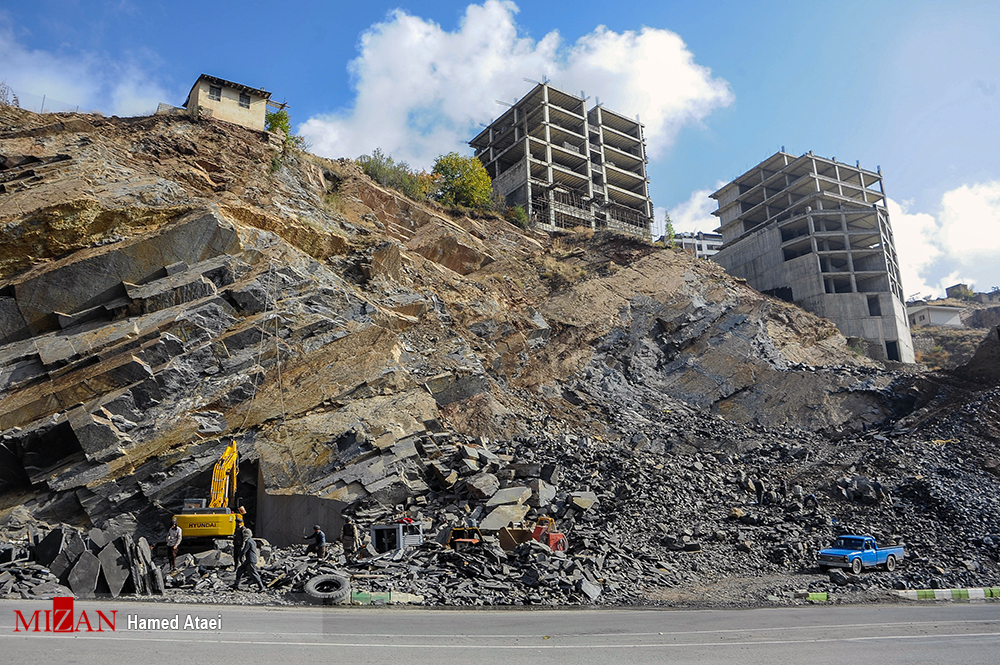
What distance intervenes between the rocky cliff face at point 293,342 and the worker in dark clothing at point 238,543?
7.74ft

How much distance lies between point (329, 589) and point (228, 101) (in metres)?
24.5

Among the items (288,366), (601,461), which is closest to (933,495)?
(601,461)

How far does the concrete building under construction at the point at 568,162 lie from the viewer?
43.5 metres

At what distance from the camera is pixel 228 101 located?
27.4m

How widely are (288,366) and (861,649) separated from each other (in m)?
16.5

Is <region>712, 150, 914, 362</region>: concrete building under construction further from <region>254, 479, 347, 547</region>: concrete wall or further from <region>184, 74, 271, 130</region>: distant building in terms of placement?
<region>254, 479, 347, 547</region>: concrete wall

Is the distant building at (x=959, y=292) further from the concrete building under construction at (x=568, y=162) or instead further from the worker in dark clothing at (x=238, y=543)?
the worker in dark clothing at (x=238, y=543)

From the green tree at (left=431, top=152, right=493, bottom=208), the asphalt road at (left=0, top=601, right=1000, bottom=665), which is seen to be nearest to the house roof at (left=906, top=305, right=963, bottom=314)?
the green tree at (left=431, top=152, right=493, bottom=208)

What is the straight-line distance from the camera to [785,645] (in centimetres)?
756

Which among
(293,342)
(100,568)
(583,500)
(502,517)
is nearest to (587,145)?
(293,342)

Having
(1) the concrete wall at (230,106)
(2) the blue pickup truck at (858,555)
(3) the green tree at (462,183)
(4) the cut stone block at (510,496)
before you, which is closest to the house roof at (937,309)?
(3) the green tree at (462,183)

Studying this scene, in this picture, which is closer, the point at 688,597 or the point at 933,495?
the point at 688,597

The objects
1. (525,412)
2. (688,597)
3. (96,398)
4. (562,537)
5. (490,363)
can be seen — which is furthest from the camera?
(490,363)

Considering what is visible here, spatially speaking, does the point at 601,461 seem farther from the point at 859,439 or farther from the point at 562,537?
the point at 859,439
